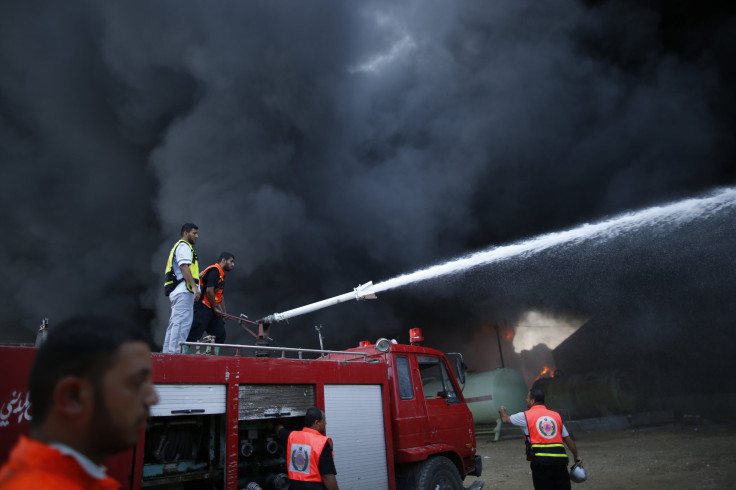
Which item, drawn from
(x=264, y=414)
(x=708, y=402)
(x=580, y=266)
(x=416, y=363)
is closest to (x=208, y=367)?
(x=264, y=414)

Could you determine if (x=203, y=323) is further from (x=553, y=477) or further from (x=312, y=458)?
(x=553, y=477)

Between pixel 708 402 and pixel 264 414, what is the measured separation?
71.2 feet

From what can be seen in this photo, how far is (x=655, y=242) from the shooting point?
28.3m

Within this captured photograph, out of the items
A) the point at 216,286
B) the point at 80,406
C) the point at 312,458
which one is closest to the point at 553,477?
the point at 312,458

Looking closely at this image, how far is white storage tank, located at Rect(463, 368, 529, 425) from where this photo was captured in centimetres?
1711

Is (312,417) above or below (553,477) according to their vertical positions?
above

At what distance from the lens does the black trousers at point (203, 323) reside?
20.1 ft

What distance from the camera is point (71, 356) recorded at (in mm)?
1139

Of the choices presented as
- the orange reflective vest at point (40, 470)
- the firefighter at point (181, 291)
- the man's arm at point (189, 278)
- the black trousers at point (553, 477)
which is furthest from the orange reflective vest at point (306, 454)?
the orange reflective vest at point (40, 470)

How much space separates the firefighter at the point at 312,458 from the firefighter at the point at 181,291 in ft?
6.93

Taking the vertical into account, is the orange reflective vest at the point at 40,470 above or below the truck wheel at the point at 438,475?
above

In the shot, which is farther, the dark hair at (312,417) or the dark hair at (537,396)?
the dark hair at (537,396)

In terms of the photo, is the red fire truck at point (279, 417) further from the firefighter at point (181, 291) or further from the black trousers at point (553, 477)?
the black trousers at point (553, 477)

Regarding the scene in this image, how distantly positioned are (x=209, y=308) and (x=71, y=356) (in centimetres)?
534
